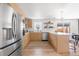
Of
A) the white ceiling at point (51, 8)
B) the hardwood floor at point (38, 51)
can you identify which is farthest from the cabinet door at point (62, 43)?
the white ceiling at point (51, 8)

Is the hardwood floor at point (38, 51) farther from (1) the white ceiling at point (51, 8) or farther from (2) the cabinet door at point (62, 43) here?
(1) the white ceiling at point (51, 8)

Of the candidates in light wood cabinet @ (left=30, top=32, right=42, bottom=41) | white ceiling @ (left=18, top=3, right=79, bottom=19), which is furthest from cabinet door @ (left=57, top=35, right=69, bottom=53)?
light wood cabinet @ (left=30, top=32, right=42, bottom=41)

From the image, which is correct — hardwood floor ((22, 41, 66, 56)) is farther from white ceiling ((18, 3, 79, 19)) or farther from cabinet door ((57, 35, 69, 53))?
white ceiling ((18, 3, 79, 19))

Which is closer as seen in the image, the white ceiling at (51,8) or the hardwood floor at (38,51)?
the white ceiling at (51,8)

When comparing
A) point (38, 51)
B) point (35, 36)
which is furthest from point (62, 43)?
point (35, 36)

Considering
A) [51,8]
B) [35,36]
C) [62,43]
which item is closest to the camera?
[62,43]

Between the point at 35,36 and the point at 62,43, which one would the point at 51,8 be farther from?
the point at 35,36

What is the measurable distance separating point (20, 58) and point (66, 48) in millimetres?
3941

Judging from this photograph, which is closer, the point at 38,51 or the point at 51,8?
the point at 51,8

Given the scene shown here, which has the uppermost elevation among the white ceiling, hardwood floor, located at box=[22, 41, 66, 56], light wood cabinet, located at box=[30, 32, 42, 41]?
the white ceiling

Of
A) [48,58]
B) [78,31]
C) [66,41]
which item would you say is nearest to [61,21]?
[78,31]

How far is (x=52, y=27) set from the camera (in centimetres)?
984

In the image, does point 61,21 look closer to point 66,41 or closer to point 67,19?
point 67,19

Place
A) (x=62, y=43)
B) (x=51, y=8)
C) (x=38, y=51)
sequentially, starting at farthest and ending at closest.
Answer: (x=38, y=51) < (x=51, y=8) < (x=62, y=43)
